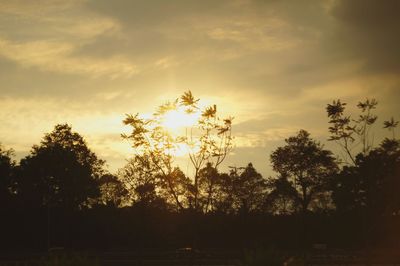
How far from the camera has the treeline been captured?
3303 centimetres

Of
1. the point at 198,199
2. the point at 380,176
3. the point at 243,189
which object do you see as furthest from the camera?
the point at 243,189

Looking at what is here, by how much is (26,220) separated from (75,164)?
16648 mm

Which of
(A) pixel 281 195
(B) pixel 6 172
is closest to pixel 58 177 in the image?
(B) pixel 6 172

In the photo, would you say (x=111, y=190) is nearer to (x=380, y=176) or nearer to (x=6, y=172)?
(x=6, y=172)

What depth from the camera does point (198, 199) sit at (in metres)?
55.8

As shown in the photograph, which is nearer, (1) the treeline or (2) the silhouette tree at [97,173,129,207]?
(1) the treeline

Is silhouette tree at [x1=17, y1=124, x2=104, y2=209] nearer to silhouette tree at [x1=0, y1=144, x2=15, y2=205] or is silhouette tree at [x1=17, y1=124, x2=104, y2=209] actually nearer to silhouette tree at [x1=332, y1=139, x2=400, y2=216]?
silhouette tree at [x1=0, y1=144, x2=15, y2=205]

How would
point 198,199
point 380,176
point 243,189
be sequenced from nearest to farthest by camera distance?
point 380,176, point 198,199, point 243,189

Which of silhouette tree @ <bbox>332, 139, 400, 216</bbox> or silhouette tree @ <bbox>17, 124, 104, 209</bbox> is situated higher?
silhouette tree @ <bbox>17, 124, 104, 209</bbox>

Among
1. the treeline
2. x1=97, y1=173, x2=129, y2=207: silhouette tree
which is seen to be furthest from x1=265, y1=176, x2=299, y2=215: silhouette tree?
x1=97, y1=173, x2=129, y2=207: silhouette tree

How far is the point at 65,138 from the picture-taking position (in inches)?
2906

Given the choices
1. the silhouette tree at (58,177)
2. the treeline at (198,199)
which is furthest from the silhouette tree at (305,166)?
the silhouette tree at (58,177)

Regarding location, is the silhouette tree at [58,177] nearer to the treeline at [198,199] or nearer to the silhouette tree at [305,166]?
the treeline at [198,199]

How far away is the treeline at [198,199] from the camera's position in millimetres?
33031
